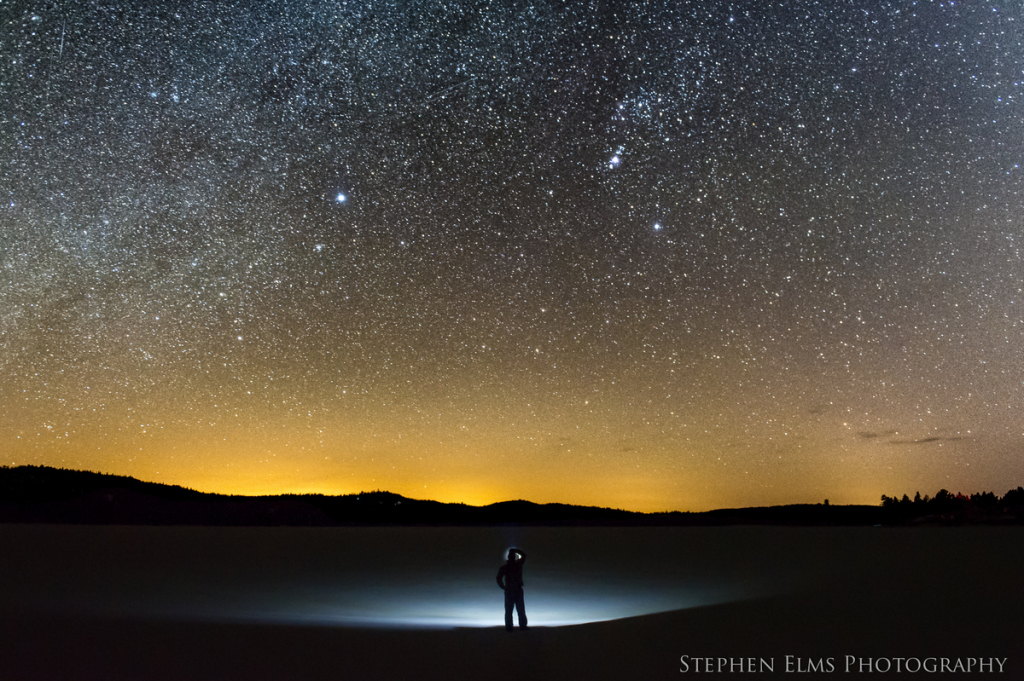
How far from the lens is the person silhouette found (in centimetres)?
1005

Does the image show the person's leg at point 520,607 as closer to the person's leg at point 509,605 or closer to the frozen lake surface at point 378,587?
the person's leg at point 509,605

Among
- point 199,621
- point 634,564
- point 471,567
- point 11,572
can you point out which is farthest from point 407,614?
point 634,564

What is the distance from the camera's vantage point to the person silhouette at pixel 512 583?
10.0 meters

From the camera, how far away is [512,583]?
10.3 meters

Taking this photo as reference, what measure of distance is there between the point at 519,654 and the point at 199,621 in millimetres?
4967

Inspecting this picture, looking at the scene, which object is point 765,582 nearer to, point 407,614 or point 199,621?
point 407,614

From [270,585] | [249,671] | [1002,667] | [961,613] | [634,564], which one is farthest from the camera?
[634,564]

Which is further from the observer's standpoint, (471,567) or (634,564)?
(634,564)

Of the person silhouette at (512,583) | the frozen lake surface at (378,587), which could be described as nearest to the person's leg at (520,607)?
the person silhouette at (512,583)

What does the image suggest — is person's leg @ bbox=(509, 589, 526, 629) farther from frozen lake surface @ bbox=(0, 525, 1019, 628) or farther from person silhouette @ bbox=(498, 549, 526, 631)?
frozen lake surface @ bbox=(0, 525, 1019, 628)

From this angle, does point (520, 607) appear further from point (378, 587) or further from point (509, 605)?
point (378, 587)

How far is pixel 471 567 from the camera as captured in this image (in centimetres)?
2789

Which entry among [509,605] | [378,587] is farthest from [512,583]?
[378,587]

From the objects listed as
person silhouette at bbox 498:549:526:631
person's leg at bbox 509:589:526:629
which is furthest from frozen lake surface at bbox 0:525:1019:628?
person silhouette at bbox 498:549:526:631
